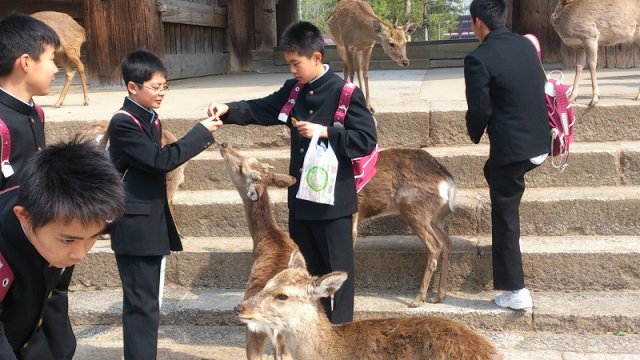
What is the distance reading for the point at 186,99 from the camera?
8.55 metres

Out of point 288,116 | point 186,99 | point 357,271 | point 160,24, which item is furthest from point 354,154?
point 160,24

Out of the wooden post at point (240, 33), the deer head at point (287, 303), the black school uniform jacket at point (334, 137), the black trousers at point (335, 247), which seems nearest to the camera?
the deer head at point (287, 303)

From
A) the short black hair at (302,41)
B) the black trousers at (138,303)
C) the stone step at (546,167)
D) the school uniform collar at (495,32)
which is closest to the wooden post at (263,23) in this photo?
the stone step at (546,167)

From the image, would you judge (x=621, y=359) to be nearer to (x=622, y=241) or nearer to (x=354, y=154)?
(x=622, y=241)

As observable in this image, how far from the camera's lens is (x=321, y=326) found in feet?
12.0

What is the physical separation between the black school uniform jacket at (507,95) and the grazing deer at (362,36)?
3648mm

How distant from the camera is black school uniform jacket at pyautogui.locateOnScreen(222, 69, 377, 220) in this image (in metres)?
4.03

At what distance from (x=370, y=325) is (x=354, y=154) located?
3.28 feet

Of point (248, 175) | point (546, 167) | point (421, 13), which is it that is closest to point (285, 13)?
point (546, 167)

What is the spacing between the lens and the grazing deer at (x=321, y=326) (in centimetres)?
344

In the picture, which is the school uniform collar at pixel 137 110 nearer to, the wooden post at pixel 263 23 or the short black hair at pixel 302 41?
the short black hair at pixel 302 41

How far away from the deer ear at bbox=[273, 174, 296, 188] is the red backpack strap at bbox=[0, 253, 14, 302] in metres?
2.21

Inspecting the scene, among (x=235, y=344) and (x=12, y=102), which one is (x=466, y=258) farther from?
(x=12, y=102)

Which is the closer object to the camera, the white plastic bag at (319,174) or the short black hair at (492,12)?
the white plastic bag at (319,174)
